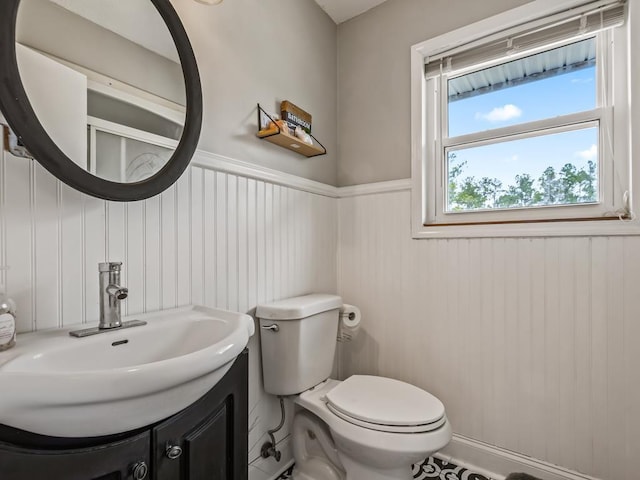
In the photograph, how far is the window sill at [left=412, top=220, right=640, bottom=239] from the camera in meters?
1.20

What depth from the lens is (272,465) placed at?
1395mm

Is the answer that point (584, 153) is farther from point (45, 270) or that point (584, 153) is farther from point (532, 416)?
point (45, 270)

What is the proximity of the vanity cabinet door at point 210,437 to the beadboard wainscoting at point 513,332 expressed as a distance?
39.9 inches

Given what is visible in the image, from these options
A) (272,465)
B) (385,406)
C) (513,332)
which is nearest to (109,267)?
(385,406)

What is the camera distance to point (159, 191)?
3.14 feet

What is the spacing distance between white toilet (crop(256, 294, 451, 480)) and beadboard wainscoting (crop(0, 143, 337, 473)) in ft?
0.38

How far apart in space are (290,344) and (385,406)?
16.4 inches

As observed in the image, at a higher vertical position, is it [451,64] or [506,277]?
[451,64]

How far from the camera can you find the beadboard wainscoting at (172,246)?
0.75 meters

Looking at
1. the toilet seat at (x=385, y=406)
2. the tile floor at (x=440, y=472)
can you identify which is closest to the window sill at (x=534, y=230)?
the toilet seat at (x=385, y=406)

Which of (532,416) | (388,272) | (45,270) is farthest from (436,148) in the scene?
(45,270)

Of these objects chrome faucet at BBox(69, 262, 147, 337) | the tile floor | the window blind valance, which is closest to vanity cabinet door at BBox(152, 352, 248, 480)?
chrome faucet at BBox(69, 262, 147, 337)

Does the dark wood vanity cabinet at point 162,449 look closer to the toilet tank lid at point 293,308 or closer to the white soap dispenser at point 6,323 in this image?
the white soap dispenser at point 6,323

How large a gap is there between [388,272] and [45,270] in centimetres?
139
